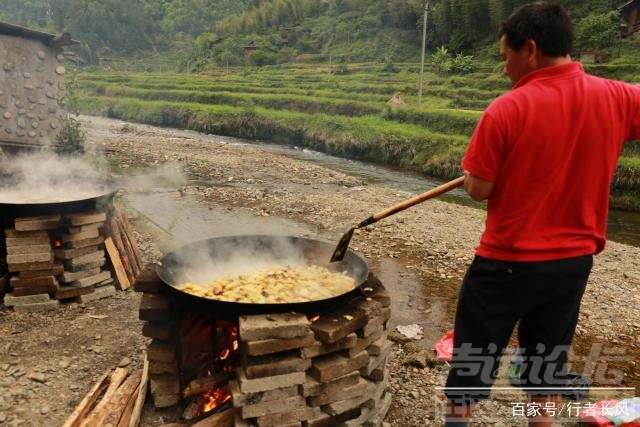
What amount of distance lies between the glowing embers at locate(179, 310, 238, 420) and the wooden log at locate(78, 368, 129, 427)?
0.57m

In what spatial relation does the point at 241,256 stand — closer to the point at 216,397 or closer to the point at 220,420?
the point at 216,397

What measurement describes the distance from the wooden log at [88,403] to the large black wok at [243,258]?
1.06 meters

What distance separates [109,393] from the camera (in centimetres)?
353

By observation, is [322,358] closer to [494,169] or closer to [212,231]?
[494,169]

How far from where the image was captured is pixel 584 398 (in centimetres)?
416

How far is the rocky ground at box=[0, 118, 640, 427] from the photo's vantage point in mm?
3959

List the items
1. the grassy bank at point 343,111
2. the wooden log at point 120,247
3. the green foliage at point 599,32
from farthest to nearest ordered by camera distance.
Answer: the green foliage at point 599,32 → the grassy bank at point 343,111 → the wooden log at point 120,247

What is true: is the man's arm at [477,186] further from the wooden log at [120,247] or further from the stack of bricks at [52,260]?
the wooden log at [120,247]

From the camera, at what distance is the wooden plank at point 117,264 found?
567 cm

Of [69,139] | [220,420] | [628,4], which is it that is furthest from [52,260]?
[628,4]

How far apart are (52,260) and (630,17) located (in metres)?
39.8

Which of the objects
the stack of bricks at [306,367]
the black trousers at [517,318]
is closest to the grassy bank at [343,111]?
the stack of bricks at [306,367]

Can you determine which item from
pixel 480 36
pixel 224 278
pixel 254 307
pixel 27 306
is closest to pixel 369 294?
pixel 254 307

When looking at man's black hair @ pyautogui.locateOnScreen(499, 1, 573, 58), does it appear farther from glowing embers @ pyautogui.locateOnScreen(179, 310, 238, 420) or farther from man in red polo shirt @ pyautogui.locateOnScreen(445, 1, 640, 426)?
glowing embers @ pyautogui.locateOnScreen(179, 310, 238, 420)
